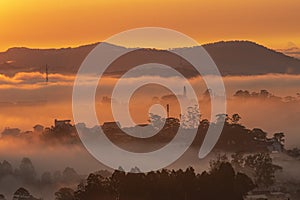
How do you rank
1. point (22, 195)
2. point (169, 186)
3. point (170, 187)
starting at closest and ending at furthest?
point (170, 187), point (169, 186), point (22, 195)

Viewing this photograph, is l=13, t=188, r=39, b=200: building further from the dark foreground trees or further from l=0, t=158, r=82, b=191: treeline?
the dark foreground trees

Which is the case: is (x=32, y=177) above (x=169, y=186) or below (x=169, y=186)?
above

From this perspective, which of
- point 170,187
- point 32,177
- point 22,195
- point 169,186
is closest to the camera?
point 170,187

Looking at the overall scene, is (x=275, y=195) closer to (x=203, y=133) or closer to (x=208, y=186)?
(x=208, y=186)

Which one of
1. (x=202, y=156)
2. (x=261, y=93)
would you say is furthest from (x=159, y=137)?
(x=261, y=93)

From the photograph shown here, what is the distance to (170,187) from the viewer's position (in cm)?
5800

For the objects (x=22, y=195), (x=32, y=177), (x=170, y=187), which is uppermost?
(x=32, y=177)

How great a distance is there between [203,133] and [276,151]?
28.6 meters

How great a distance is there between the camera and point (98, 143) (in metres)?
144

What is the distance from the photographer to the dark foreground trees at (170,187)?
56.8 meters

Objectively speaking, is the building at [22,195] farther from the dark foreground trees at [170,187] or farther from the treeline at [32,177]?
the dark foreground trees at [170,187]

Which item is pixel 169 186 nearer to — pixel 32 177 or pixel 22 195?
pixel 22 195

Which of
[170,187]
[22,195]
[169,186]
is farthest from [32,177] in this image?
[170,187]

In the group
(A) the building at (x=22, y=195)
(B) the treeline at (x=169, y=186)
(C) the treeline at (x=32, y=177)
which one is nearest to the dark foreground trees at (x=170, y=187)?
(B) the treeline at (x=169, y=186)
